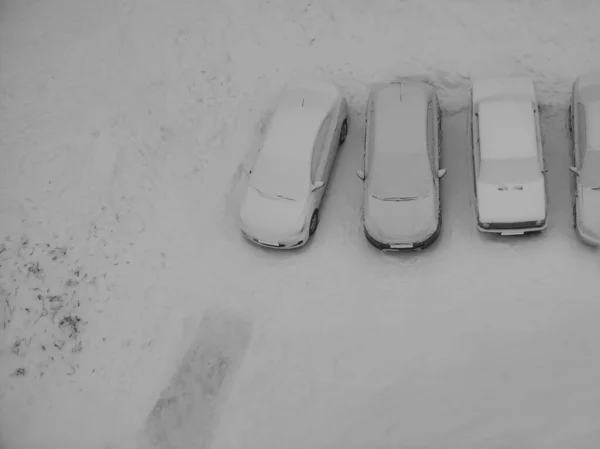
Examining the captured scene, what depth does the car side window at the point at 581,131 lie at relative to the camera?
458 inches

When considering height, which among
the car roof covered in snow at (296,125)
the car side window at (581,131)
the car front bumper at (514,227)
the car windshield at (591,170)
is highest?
the car roof covered in snow at (296,125)

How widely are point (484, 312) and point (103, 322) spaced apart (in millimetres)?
6640

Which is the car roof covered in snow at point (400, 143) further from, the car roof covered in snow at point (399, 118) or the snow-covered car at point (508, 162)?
the snow-covered car at point (508, 162)

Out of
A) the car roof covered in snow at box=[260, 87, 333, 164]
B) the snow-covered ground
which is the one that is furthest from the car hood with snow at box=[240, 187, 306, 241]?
the car roof covered in snow at box=[260, 87, 333, 164]

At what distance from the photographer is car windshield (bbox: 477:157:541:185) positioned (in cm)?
1147

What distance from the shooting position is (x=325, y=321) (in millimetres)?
11281

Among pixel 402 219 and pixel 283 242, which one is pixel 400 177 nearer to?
pixel 402 219

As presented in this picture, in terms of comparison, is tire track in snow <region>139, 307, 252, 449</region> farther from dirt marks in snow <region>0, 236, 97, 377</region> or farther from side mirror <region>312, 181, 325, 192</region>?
side mirror <region>312, 181, 325, 192</region>

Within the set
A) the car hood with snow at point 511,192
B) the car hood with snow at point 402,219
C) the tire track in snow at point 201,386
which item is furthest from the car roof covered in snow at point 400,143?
the tire track in snow at point 201,386

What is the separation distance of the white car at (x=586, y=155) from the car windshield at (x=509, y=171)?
2.44 ft

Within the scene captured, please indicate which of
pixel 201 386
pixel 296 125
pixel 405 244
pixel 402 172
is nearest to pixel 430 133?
pixel 402 172

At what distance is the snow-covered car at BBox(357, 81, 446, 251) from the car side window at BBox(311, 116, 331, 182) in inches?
31.3

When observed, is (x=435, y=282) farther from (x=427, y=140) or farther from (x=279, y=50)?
(x=279, y=50)

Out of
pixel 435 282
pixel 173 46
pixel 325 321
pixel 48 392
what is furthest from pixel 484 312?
pixel 173 46
